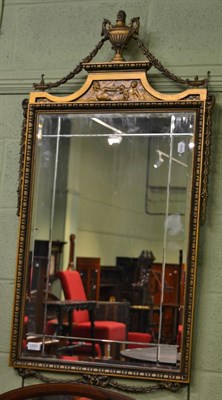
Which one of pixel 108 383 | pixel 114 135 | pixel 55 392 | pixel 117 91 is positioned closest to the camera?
pixel 55 392

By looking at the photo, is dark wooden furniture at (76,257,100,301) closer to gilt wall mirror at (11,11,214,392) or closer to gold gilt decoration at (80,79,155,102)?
gilt wall mirror at (11,11,214,392)

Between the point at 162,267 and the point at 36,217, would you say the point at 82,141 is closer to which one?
the point at 36,217

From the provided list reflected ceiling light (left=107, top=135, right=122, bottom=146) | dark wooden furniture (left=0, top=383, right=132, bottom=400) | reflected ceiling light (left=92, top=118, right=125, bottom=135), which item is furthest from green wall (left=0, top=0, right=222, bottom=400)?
dark wooden furniture (left=0, top=383, right=132, bottom=400)

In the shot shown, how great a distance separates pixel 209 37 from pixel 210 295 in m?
1.13

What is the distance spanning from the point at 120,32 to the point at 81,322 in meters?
1.32

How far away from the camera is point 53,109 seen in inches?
133

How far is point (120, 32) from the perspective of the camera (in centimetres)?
329

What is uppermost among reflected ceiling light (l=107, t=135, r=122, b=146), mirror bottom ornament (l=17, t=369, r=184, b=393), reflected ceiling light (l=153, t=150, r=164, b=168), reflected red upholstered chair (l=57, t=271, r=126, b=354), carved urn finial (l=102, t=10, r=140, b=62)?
carved urn finial (l=102, t=10, r=140, b=62)

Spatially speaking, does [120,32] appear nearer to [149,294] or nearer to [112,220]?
[112,220]

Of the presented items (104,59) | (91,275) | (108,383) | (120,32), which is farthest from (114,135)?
(108,383)

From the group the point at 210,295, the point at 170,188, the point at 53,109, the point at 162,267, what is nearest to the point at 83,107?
the point at 53,109

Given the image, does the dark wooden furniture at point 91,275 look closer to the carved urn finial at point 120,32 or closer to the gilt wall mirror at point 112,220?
the gilt wall mirror at point 112,220

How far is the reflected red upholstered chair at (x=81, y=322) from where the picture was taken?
3.29 meters

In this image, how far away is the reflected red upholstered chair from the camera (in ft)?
10.8
